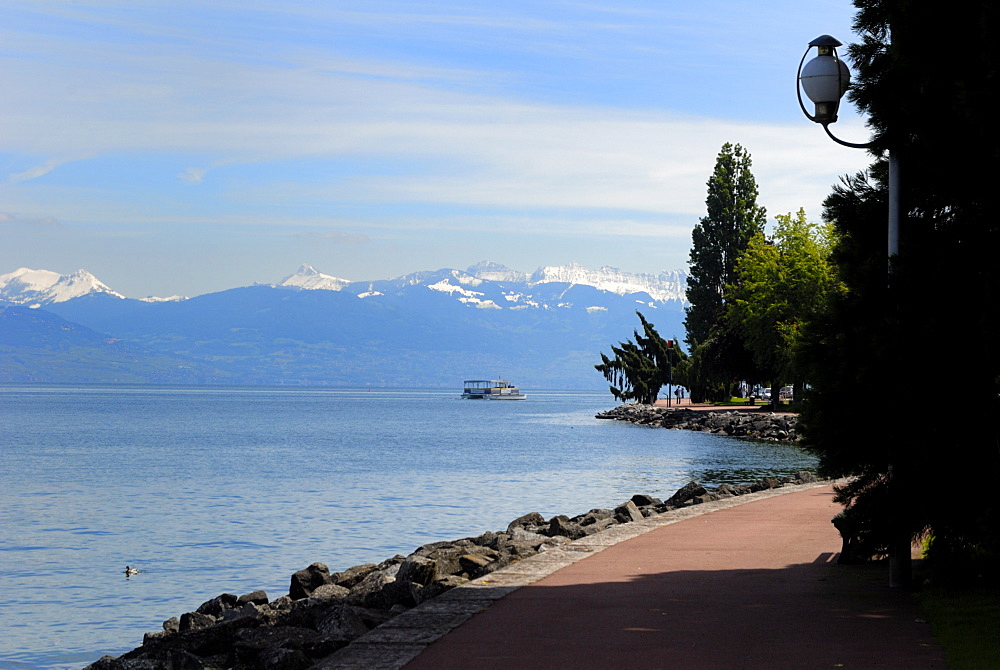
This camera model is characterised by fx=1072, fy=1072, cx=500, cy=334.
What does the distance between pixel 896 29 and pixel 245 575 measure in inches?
676

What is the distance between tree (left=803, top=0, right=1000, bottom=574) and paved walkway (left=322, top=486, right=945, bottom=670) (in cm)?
113

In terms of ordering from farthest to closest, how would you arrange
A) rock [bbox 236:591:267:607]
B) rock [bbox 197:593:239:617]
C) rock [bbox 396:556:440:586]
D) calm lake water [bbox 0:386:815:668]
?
calm lake water [bbox 0:386:815:668] < rock [bbox 236:591:267:607] < rock [bbox 197:593:239:617] < rock [bbox 396:556:440:586]

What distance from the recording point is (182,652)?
1120 cm

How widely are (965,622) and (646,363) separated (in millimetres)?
108139

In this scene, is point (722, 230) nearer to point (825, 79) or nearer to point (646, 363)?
point (646, 363)

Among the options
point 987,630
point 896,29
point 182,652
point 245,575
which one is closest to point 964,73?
point 896,29

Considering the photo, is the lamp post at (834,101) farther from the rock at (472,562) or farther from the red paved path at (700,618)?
the rock at (472,562)

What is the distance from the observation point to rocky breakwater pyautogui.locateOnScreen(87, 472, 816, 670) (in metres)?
10.3

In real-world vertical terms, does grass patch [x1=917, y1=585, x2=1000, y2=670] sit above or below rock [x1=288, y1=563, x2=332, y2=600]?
above

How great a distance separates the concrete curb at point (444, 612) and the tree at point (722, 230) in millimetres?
76168

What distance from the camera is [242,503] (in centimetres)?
3553

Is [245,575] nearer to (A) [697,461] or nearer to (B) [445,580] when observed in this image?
(B) [445,580]

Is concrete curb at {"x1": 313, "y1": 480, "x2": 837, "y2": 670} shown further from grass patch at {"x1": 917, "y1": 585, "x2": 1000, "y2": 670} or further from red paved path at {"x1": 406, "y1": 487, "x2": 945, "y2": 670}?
grass patch at {"x1": 917, "y1": 585, "x2": 1000, "y2": 670}

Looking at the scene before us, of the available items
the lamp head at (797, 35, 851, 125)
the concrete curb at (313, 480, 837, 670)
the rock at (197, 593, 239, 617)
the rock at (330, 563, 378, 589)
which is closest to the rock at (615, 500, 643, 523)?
the concrete curb at (313, 480, 837, 670)
